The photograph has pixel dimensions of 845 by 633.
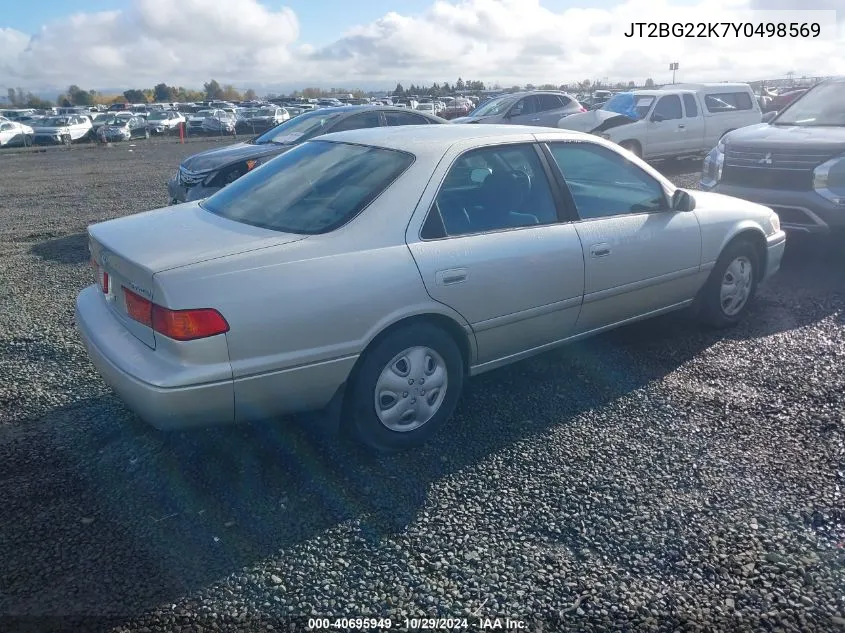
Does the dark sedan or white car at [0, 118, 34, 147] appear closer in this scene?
the dark sedan

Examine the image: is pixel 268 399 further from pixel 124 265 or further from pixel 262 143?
pixel 262 143

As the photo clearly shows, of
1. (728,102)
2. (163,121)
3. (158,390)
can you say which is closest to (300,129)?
(158,390)

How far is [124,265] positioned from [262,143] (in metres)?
6.75

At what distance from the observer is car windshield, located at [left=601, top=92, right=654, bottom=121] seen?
48.5 feet

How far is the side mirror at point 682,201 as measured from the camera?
15.4ft

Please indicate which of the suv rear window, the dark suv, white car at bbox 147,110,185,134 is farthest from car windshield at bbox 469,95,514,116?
white car at bbox 147,110,185,134

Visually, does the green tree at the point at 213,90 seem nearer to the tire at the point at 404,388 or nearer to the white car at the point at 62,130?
the white car at the point at 62,130

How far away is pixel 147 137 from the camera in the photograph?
3484 cm

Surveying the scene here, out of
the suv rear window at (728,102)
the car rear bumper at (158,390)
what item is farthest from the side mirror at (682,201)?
the suv rear window at (728,102)

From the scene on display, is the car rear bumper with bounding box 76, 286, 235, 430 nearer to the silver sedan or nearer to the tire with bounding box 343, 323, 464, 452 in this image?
the silver sedan

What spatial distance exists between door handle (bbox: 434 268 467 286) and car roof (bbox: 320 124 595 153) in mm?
720

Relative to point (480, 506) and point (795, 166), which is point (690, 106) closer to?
point (795, 166)

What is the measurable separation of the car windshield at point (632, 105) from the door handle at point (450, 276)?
1238cm

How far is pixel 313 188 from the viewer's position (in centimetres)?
387
